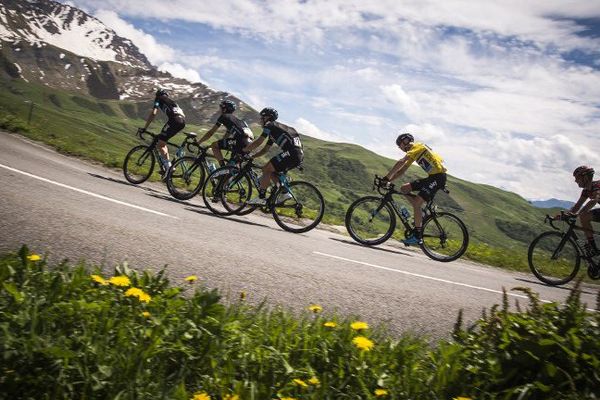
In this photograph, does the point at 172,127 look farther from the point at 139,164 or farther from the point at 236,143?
the point at 236,143

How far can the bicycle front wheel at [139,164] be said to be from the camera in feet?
37.2

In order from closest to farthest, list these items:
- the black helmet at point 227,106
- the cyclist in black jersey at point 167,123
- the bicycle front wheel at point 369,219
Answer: the bicycle front wheel at point 369,219
the black helmet at point 227,106
the cyclist in black jersey at point 167,123

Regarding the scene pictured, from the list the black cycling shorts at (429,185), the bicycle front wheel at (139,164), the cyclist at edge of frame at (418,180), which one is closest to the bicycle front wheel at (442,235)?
the cyclist at edge of frame at (418,180)

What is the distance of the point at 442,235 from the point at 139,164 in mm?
8955

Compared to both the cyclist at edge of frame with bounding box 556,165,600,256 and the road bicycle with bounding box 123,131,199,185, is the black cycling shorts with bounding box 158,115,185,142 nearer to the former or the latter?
the road bicycle with bounding box 123,131,199,185

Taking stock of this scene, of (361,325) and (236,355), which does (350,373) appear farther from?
(236,355)

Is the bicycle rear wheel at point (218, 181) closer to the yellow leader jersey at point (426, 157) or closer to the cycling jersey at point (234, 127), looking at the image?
the cycling jersey at point (234, 127)

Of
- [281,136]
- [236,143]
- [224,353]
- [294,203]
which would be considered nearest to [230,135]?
[236,143]

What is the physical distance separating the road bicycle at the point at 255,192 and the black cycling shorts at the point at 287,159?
201 mm

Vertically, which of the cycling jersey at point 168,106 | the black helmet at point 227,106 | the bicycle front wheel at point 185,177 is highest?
the black helmet at point 227,106

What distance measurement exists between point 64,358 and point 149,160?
34.6 feet

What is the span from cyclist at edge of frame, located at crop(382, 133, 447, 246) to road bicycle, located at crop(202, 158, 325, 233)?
85.4 inches

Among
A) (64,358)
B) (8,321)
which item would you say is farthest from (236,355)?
(8,321)

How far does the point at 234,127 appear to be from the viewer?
10758 mm
